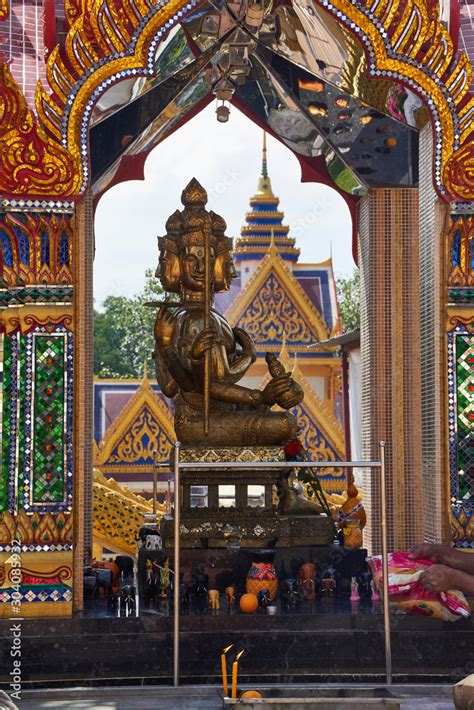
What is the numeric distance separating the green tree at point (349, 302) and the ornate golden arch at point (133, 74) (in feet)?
87.0

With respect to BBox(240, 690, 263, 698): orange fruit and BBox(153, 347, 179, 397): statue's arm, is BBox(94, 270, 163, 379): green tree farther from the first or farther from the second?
BBox(240, 690, 263, 698): orange fruit

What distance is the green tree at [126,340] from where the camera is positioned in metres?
39.3

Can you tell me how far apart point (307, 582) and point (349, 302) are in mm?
29876

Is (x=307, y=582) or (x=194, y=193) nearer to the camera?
(x=307, y=582)

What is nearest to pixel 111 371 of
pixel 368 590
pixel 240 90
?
pixel 240 90

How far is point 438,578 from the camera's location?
28.0 feet

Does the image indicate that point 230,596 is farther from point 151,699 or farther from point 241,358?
point 241,358

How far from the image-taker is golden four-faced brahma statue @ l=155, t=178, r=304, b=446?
32.6 feet

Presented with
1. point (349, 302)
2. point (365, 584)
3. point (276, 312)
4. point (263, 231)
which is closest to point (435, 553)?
point (365, 584)

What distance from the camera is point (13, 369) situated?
28.9 ft

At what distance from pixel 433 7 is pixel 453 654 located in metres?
4.81

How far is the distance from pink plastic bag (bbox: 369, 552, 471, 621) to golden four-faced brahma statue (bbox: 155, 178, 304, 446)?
1.65 m

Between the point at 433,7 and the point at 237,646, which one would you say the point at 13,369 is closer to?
the point at 237,646

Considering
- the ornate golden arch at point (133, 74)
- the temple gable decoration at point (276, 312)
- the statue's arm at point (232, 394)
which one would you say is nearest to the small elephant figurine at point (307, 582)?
the statue's arm at point (232, 394)
